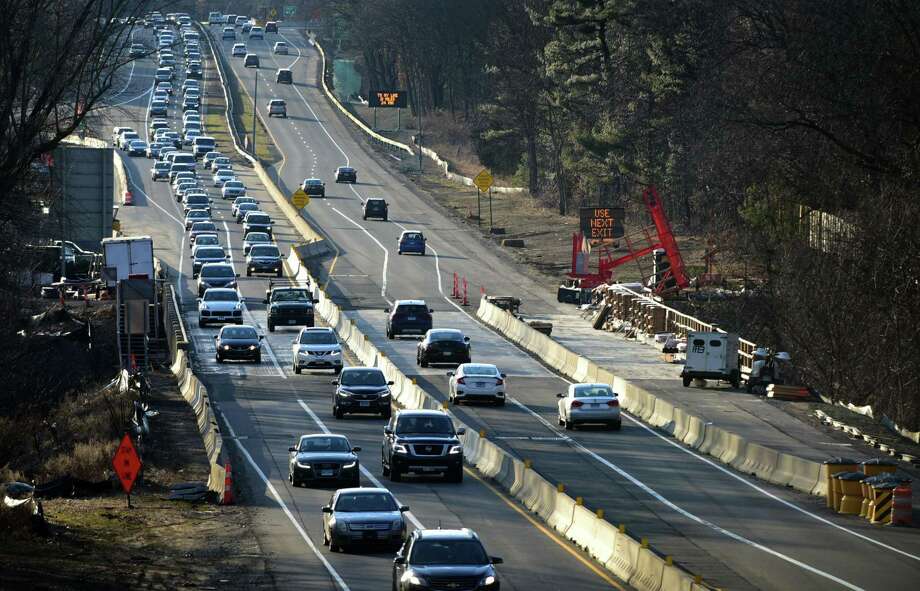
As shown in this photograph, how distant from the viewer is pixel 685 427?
42.1 m

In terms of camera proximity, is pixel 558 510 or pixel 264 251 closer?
pixel 558 510

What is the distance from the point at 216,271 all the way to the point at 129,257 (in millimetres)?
9962

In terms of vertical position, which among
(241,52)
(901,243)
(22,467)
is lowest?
(22,467)

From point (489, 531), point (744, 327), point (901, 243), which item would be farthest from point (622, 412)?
point (744, 327)

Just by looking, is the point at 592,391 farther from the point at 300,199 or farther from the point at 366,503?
the point at 300,199

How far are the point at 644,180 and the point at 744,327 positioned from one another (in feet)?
89.5

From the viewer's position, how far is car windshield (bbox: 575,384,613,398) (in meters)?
43.2

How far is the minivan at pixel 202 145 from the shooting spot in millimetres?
126375

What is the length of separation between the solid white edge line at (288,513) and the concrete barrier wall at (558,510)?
173 inches

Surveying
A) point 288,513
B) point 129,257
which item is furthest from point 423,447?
point 129,257

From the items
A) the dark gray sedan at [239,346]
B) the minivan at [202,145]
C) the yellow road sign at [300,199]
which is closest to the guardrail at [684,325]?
the dark gray sedan at [239,346]

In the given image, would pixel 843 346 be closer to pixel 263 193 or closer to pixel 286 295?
pixel 286 295

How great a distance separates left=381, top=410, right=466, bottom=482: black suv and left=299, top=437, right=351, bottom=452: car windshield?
1.14 metres

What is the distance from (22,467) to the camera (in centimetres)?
4312
